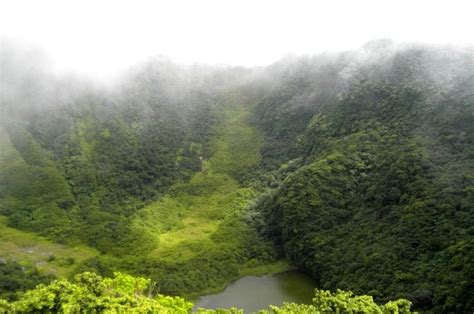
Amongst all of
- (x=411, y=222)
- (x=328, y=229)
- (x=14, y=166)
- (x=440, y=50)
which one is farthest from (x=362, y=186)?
(x=14, y=166)

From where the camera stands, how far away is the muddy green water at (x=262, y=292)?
5157 inches

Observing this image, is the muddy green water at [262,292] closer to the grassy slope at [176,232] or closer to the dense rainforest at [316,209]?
the dense rainforest at [316,209]

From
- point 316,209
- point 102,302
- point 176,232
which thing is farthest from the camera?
point 176,232

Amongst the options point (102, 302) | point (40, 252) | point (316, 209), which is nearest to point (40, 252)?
point (40, 252)

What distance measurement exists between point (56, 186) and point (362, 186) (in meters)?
104

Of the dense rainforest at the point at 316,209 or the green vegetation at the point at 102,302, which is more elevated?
the dense rainforest at the point at 316,209

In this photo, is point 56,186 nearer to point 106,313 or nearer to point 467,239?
point 467,239

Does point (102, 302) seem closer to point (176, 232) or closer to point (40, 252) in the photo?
point (40, 252)

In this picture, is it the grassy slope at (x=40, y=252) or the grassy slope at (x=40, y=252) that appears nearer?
the grassy slope at (x=40, y=252)

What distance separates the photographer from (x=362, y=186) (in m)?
159

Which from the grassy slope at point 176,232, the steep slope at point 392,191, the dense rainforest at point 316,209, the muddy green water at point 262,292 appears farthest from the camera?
the grassy slope at point 176,232

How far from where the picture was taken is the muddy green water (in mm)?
131000

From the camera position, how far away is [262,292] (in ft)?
453

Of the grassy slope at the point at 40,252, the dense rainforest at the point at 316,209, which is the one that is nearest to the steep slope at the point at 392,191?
the dense rainforest at the point at 316,209
